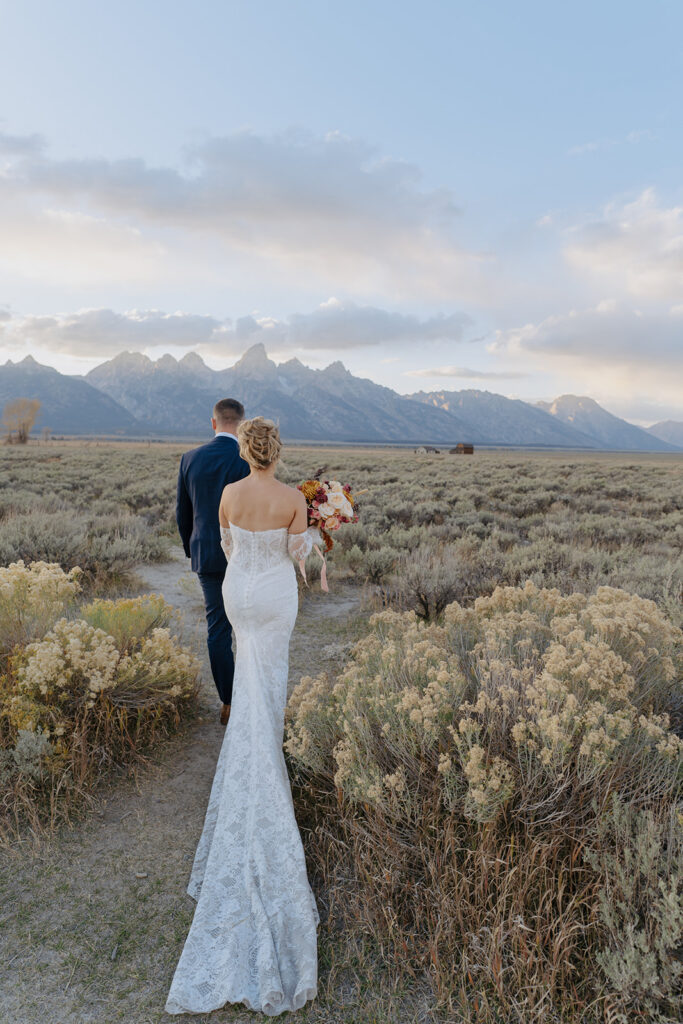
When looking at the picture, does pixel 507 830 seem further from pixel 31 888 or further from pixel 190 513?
pixel 190 513

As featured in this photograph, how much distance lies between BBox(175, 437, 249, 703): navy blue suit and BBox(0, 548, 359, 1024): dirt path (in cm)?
70

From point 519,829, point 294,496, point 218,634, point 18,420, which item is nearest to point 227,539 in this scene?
point 294,496

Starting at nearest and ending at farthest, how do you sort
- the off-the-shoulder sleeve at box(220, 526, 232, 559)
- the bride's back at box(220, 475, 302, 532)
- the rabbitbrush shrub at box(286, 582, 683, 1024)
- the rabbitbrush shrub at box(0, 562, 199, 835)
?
the rabbitbrush shrub at box(286, 582, 683, 1024) → the bride's back at box(220, 475, 302, 532) → the rabbitbrush shrub at box(0, 562, 199, 835) → the off-the-shoulder sleeve at box(220, 526, 232, 559)

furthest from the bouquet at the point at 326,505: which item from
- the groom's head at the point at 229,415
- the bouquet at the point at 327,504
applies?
the groom's head at the point at 229,415

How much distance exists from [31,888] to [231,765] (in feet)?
3.78

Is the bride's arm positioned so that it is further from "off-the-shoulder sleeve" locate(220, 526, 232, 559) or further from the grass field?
the grass field

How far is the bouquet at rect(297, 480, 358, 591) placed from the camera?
367 cm

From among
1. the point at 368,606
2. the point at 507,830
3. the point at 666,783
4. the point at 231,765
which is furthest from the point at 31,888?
the point at 368,606

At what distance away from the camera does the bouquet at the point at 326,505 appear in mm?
3674

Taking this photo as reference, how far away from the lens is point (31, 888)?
298cm

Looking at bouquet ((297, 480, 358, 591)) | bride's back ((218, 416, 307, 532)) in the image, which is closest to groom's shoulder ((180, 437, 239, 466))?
bouquet ((297, 480, 358, 591))

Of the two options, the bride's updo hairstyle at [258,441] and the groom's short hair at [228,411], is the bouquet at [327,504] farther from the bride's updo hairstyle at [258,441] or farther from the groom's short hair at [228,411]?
the groom's short hair at [228,411]

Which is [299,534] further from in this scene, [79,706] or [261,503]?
[79,706]

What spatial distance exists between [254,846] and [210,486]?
244cm
